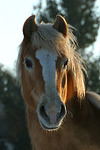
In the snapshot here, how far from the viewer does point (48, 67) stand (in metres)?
3.41

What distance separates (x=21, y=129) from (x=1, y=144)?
1.71m

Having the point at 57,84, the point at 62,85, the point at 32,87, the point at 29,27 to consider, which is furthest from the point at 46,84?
the point at 29,27

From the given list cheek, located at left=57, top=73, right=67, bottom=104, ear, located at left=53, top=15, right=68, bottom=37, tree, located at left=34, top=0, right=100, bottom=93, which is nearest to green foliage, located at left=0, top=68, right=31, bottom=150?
tree, located at left=34, top=0, right=100, bottom=93

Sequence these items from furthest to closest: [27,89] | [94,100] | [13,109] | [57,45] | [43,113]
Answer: [13,109] < [94,100] < [27,89] < [57,45] < [43,113]

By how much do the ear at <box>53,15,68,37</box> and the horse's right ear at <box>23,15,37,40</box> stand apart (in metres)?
0.31

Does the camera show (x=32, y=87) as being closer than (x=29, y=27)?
Yes

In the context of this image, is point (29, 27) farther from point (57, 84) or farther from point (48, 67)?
point (57, 84)

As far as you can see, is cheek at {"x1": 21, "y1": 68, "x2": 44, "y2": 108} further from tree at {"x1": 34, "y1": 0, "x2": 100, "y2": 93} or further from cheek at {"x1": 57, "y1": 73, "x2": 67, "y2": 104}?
tree at {"x1": 34, "y1": 0, "x2": 100, "y2": 93}

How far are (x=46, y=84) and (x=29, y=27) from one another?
3.35 ft

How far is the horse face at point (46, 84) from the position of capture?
124 inches

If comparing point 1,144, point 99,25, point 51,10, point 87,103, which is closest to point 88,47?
point 99,25

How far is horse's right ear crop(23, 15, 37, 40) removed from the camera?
392 cm

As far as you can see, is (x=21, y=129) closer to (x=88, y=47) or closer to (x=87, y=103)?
(x=88, y=47)

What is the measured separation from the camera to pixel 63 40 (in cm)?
391
